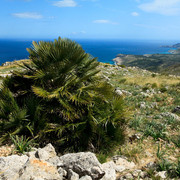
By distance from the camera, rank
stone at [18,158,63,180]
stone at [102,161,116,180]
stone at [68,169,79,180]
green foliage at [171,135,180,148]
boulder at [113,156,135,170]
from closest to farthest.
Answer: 1. stone at [18,158,63,180]
2. stone at [68,169,79,180]
3. stone at [102,161,116,180]
4. boulder at [113,156,135,170]
5. green foliage at [171,135,180,148]

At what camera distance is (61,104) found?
4027mm

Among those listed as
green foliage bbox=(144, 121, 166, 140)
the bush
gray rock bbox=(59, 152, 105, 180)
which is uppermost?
the bush

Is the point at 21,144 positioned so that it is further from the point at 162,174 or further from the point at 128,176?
the point at 162,174

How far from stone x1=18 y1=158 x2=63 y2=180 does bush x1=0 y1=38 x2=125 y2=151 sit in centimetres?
107

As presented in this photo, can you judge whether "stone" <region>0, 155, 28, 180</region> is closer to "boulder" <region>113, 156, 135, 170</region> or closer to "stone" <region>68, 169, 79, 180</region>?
"stone" <region>68, 169, 79, 180</region>

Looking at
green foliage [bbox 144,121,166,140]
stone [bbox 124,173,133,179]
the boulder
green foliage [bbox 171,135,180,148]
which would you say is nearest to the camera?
stone [bbox 124,173,133,179]

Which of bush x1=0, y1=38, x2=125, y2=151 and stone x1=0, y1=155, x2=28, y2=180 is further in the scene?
bush x1=0, y1=38, x2=125, y2=151

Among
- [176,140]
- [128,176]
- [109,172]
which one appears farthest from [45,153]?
[176,140]

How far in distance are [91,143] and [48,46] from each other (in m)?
2.87

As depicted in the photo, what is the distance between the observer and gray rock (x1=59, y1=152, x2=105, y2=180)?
285 centimetres

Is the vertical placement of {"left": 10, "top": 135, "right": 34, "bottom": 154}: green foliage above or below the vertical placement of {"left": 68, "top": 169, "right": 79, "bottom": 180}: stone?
above

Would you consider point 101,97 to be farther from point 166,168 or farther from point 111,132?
point 166,168

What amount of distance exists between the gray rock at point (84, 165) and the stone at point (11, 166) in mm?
791

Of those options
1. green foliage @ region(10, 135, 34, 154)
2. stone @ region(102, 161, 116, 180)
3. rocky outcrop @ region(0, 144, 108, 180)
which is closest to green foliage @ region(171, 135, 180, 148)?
stone @ region(102, 161, 116, 180)
